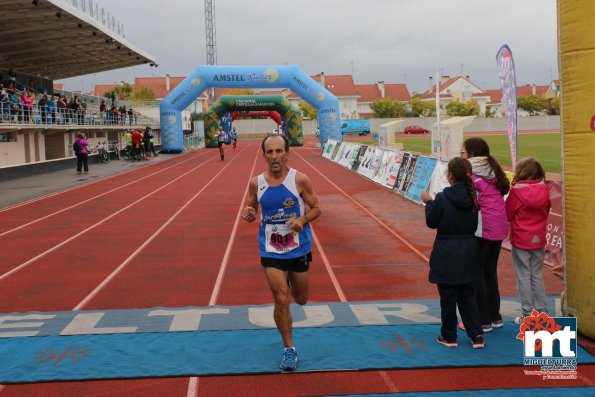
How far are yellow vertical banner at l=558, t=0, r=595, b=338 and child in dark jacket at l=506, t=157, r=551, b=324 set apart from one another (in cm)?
23

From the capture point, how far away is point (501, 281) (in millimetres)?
8008

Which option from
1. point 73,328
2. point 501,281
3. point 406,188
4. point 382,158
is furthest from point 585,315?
point 382,158

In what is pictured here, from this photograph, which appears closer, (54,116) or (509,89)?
(509,89)

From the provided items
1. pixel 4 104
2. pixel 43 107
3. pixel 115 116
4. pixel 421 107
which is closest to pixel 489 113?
pixel 421 107

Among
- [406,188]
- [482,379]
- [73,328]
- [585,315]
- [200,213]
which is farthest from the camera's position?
[406,188]

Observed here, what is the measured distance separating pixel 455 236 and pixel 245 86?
3714cm

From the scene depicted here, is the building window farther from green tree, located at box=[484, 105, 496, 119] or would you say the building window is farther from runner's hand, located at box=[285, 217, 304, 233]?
green tree, located at box=[484, 105, 496, 119]

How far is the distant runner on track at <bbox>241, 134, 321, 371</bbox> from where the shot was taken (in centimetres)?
496

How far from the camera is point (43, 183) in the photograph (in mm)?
23234

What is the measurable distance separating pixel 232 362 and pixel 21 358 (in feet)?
5.92

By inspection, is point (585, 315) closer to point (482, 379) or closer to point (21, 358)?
point (482, 379)

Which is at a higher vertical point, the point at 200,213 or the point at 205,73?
the point at 205,73

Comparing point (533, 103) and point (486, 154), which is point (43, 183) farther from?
point (533, 103)

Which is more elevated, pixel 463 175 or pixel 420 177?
pixel 463 175
